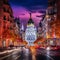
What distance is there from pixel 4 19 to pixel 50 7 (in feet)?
119

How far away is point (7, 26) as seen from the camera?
12206cm

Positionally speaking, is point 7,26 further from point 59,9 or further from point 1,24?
point 59,9

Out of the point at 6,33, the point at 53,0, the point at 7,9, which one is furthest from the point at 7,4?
the point at 53,0

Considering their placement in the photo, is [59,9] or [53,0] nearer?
[59,9]

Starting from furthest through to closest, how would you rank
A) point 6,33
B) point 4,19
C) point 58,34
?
point 4,19, point 6,33, point 58,34

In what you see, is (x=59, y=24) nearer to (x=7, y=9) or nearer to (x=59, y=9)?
(x=59, y=9)

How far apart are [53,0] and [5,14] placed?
33.4 m

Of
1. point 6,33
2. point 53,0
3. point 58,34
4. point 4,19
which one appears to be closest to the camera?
point 58,34

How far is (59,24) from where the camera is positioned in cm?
10081

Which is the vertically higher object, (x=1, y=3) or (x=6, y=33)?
(x=1, y=3)

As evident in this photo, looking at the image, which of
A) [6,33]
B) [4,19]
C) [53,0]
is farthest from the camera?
[53,0]

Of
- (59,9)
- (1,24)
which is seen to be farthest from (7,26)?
(59,9)

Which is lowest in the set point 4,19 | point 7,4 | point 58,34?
point 58,34

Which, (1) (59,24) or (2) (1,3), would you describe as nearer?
(1) (59,24)
